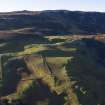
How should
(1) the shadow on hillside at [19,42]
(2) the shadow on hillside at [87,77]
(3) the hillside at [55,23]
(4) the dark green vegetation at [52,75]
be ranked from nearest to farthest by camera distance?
(2) the shadow on hillside at [87,77] → (4) the dark green vegetation at [52,75] → (1) the shadow on hillside at [19,42] → (3) the hillside at [55,23]

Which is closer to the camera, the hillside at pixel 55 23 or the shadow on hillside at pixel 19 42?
the shadow on hillside at pixel 19 42

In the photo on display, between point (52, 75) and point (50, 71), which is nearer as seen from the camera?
point (52, 75)

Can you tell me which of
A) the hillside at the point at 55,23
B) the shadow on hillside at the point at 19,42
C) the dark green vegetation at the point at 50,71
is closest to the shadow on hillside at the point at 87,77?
the dark green vegetation at the point at 50,71

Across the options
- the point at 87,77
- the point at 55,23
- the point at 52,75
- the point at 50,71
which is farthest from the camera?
the point at 55,23

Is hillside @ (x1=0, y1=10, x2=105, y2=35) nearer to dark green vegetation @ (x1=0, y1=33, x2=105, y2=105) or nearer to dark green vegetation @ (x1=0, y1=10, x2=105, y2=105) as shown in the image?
dark green vegetation @ (x1=0, y1=10, x2=105, y2=105)

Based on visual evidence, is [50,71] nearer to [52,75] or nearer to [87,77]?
[52,75]

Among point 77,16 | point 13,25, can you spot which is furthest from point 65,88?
point 77,16

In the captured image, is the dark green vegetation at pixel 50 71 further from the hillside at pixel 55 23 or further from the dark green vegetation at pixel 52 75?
the hillside at pixel 55 23

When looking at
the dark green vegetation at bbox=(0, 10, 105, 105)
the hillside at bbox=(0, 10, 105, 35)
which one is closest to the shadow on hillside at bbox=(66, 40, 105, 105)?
the dark green vegetation at bbox=(0, 10, 105, 105)

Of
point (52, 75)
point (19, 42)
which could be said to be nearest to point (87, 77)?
point (52, 75)
